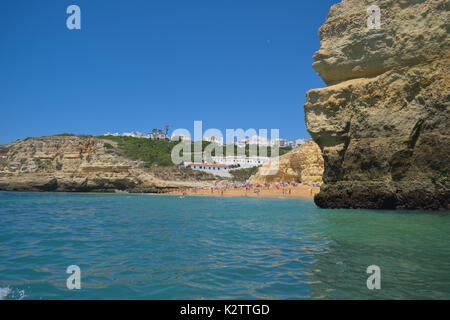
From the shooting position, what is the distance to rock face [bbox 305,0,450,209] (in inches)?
585

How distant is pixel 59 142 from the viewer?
200 ft

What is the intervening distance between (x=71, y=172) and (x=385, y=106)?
53.2 meters

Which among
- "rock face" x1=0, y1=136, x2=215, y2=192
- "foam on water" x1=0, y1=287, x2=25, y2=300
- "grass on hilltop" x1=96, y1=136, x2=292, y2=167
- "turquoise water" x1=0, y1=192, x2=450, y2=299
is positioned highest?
"grass on hilltop" x1=96, y1=136, x2=292, y2=167

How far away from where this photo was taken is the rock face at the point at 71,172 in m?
54.2

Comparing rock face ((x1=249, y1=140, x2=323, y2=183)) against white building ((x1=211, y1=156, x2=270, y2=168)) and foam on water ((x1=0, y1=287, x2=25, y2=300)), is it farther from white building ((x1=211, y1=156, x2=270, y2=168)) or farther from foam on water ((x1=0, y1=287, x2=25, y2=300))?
foam on water ((x1=0, y1=287, x2=25, y2=300))

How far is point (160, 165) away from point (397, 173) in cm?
6296

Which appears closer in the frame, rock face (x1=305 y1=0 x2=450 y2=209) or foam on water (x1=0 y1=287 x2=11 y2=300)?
foam on water (x1=0 y1=287 x2=11 y2=300)

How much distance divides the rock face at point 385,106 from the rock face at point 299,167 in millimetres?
26253

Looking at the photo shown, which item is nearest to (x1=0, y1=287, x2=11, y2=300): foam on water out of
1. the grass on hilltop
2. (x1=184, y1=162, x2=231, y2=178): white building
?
the grass on hilltop

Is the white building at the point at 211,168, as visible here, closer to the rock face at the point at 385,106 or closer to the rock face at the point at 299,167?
the rock face at the point at 299,167

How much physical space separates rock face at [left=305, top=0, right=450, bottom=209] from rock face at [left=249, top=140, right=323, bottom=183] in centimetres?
2625

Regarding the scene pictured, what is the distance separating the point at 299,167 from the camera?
48219 millimetres

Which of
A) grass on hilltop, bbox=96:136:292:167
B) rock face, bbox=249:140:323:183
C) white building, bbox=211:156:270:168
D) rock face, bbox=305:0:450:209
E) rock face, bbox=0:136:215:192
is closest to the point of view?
rock face, bbox=305:0:450:209
